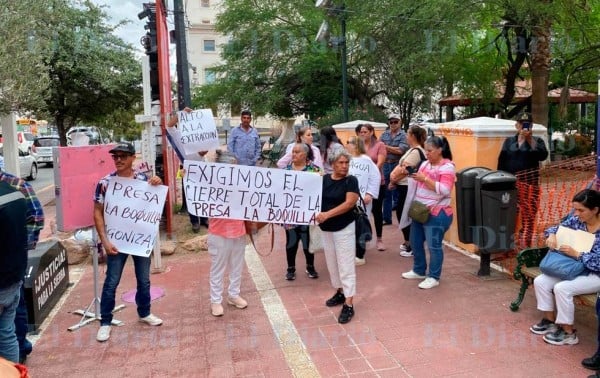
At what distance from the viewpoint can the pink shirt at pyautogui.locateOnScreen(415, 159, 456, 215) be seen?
509 cm

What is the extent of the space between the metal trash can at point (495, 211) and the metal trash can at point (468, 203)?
67 millimetres

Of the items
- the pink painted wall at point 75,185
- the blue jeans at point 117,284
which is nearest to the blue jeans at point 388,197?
the blue jeans at point 117,284

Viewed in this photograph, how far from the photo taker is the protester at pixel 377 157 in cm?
679

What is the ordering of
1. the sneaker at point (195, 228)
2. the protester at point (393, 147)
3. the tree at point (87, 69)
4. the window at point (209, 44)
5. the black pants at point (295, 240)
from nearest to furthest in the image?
the black pants at point (295, 240)
the protester at point (393, 147)
the sneaker at point (195, 228)
the tree at point (87, 69)
the window at point (209, 44)


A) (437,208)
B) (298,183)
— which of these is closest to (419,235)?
(437,208)

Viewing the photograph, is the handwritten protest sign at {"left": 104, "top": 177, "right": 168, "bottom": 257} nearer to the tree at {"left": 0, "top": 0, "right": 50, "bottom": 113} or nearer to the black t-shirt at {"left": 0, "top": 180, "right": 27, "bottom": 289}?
the black t-shirt at {"left": 0, "top": 180, "right": 27, "bottom": 289}

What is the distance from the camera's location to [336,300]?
4969 mm

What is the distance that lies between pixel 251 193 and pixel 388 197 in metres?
3.62

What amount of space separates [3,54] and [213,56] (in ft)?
145

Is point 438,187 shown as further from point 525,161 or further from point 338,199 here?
point 525,161

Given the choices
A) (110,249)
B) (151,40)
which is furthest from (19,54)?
(110,249)

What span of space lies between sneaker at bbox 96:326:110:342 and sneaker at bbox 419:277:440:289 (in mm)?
3001

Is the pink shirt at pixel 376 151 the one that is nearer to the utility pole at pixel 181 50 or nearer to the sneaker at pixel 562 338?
the sneaker at pixel 562 338

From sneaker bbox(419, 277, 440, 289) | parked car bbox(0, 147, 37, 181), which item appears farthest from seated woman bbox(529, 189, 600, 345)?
parked car bbox(0, 147, 37, 181)
